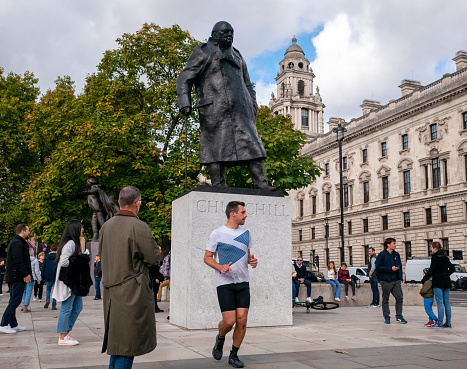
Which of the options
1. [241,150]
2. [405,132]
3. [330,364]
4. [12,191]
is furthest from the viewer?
[405,132]

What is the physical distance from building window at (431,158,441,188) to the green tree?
Answer: 37285 millimetres

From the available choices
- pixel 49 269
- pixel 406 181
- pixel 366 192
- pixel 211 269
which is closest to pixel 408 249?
pixel 406 181

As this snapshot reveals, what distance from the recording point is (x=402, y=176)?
55750mm

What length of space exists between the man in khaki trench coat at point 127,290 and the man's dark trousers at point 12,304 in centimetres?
521

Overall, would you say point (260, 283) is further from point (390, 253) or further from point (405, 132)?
point (405, 132)

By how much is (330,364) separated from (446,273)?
5.60 m

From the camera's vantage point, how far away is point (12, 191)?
1430 inches

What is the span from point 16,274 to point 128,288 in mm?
5576

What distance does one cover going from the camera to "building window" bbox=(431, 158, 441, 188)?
1984 inches

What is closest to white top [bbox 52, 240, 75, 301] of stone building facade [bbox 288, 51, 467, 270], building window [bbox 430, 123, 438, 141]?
stone building facade [bbox 288, 51, 467, 270]

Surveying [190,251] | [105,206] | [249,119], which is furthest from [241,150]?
[105,206]

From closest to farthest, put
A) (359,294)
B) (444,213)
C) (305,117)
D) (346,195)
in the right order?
(359,294) → (444,213) → (346,195) → (305,117)

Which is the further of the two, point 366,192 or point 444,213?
point 366,192

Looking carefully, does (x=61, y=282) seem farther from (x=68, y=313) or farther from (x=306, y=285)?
(x=306, y=285)
